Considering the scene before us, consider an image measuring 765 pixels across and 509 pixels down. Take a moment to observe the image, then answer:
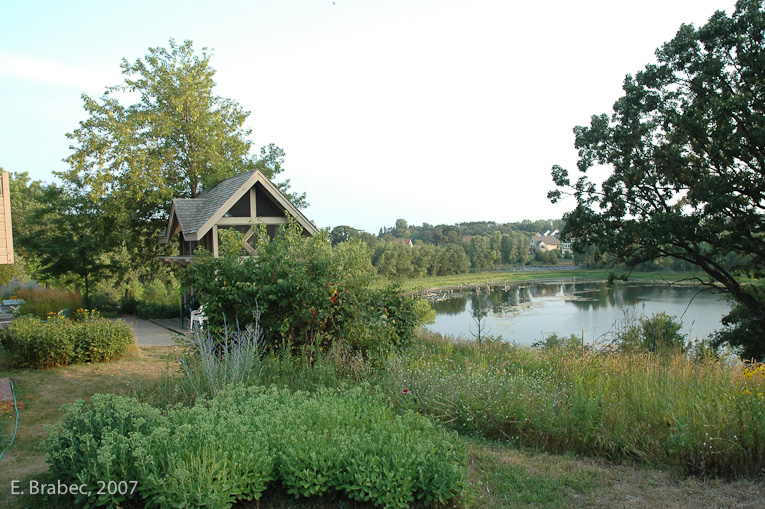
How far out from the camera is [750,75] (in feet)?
47.8

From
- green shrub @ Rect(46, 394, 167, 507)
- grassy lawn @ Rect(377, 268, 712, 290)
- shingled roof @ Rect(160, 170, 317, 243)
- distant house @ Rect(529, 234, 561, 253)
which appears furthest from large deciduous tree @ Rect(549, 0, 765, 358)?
distant house @ Rect(529, 234, 561, 253)

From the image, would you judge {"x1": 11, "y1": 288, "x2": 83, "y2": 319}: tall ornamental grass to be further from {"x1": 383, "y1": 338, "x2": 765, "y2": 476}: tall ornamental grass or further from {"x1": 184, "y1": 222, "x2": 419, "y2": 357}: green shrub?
{"x1": 383, "y1": 338, "x2": 765, "y2": 476}: tall ornamental grass

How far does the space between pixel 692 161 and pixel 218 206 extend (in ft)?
47.6

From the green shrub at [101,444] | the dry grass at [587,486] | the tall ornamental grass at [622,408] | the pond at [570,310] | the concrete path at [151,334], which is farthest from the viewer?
the pond at [570,310]

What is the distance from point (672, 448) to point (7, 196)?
11.1 meters

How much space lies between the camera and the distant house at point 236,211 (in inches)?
543

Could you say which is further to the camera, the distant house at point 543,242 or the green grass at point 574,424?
the distant house at point 543,242

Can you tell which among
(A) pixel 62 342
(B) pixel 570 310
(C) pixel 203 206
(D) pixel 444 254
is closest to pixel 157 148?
(C) pixel 203 206

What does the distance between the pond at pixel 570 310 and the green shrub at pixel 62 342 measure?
12267 mm

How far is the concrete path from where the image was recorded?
1254 cm

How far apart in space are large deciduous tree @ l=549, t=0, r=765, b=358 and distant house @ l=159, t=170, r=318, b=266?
9.56 metres

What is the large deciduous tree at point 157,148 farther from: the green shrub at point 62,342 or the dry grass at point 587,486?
the dry grass at point 587,486

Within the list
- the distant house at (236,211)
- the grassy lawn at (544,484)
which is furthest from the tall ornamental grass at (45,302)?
the grassy lawn at (544,484)

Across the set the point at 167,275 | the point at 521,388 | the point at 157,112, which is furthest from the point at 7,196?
the point at 167,275
